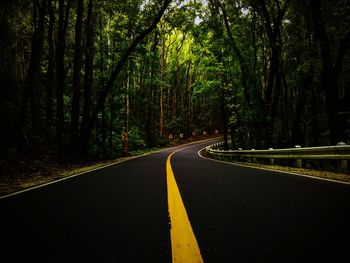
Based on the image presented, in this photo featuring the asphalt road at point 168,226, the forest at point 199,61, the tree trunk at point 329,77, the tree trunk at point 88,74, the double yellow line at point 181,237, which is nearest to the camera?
the double yellow line at point 181,237

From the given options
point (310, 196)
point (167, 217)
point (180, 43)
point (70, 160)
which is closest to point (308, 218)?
point (310, 196)

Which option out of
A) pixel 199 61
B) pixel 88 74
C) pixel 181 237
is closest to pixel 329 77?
pixel 181 237

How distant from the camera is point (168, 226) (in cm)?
289

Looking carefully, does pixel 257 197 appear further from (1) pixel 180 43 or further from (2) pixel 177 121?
(2) pixel 177 121

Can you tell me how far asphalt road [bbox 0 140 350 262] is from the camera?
2.23 metres

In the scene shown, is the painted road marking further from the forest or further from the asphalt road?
the forest

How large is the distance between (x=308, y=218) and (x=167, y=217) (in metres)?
1.58

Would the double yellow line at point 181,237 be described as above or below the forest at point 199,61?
below

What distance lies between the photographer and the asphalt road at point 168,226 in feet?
7.31

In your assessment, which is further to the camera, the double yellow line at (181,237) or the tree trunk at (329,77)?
the tree trunk at (329,77)

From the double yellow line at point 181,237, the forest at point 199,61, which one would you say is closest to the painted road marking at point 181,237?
the double yellow line at point 181,237

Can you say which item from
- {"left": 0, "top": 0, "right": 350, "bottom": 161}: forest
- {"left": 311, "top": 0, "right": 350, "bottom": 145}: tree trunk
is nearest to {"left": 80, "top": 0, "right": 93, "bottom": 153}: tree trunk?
{"left": 0, "top": 0, "right": 350, "bottom": 161}: forest

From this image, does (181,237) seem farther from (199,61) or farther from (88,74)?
(199,61)

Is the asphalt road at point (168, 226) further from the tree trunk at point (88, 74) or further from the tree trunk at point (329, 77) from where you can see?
the tree trunk at point (88, 74)
